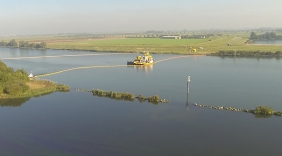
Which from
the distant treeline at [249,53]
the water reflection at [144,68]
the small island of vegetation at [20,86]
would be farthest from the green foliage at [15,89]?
the distant treeline at [249,53]

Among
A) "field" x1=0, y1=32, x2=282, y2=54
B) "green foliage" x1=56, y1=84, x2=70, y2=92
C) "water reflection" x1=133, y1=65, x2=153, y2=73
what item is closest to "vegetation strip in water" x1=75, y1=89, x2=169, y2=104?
"green foliage" x1=56, y1=84, x2=70, y2=92

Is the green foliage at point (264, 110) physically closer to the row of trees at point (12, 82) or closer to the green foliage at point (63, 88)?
the green foliage at point (63, 88)

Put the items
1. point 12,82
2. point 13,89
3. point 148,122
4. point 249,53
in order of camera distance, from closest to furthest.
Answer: point 148,122, point 13,89, point 12,82, point 249,53

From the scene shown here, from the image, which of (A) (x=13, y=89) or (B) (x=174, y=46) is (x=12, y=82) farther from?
(B) (x=174, y=46)

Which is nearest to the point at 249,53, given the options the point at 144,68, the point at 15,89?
the point at 144,68

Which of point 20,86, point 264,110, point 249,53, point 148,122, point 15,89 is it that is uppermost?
point 249,53

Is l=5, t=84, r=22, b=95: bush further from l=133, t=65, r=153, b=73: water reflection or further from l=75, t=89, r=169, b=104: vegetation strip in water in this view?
l=133, t=65, r=153, b=73: water reflection
